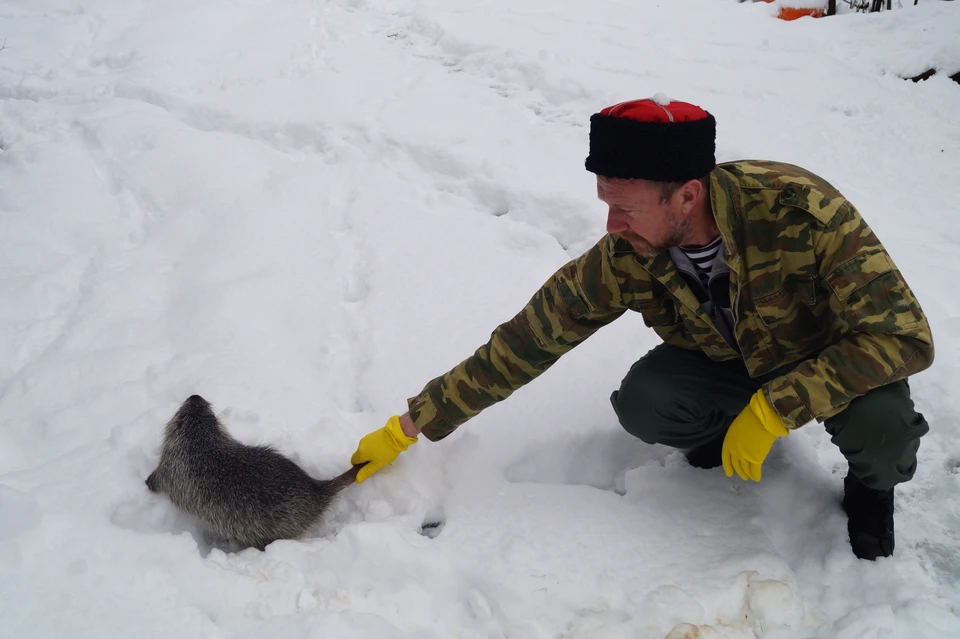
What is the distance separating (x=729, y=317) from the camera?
81.4 inches

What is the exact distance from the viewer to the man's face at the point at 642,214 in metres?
1.76

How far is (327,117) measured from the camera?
16.2ft

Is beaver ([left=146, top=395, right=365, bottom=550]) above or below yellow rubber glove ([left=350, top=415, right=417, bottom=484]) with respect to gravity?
below

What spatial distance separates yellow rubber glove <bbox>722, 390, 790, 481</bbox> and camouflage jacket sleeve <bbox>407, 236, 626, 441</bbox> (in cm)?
54

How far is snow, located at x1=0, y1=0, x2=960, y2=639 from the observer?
190 cm

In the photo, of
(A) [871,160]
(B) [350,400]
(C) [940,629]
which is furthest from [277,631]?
(A) [871,160]

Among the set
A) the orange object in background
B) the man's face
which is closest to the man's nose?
the man's face

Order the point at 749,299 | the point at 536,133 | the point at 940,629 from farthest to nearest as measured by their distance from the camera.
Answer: the point at 536,133, the point at 749,299, the point at 940,629

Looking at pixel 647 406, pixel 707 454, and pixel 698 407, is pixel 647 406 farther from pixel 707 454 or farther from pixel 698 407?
pixel 707 454

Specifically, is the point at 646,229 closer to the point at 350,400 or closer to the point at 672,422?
the point at 672,422

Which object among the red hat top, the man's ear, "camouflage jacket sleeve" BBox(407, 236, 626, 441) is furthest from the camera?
"camouflage jacket sleeve" BBox(407, 236, 626, 441)

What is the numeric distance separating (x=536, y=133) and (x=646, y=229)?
3266 mm

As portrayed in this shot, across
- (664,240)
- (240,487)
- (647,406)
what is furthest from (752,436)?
(240,487)

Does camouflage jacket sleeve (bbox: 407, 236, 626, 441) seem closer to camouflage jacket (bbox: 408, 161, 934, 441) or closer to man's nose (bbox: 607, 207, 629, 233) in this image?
camouflage jacket (bbox: 408, 161, 934, 441)
